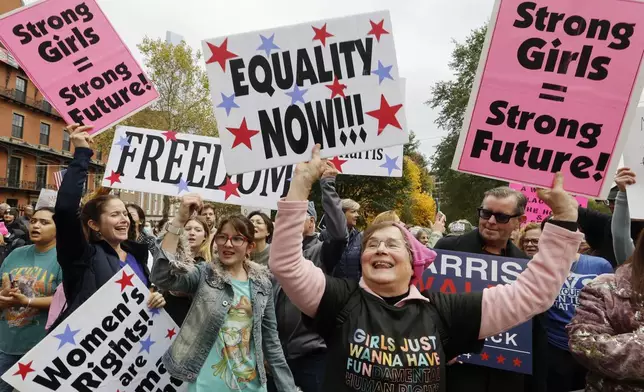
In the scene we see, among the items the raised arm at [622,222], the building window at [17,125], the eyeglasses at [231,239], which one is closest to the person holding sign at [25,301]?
the eyeglasses at [231,239]

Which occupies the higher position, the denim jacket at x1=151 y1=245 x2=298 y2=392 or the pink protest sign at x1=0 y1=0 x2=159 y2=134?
the pink protest sign at x1=0 y1=0 x2=159 y2=134

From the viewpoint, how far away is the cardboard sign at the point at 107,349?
3.20 m

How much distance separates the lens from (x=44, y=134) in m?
45.6

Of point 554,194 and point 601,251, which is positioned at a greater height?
point 554,194

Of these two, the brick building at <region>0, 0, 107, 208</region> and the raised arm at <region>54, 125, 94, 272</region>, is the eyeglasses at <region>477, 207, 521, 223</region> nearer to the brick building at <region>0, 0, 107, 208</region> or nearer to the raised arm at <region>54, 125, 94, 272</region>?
the raised arm at <region>54, 125, 94, 272</region>

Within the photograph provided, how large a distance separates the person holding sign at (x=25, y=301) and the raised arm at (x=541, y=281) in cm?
344

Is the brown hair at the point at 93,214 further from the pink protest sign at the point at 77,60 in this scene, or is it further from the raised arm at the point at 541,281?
the raised arm at the point at 541,281

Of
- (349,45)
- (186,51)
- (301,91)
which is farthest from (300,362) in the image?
(186,51)

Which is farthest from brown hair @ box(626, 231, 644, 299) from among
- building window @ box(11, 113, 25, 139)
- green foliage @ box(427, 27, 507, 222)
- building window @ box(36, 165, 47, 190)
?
building window @ box(36, 165, 47, 190)

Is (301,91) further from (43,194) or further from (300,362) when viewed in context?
(43,194)

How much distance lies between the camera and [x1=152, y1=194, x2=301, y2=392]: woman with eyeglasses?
3113 mm

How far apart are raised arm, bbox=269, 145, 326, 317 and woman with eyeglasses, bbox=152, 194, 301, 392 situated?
1306mm

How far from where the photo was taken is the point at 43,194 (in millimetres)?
6117

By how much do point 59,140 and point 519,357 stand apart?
5269 centimetres
